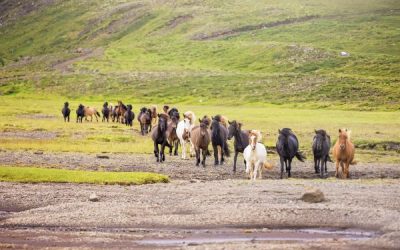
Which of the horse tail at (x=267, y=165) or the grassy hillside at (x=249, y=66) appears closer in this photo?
the horse tail at (x=267, y=165)

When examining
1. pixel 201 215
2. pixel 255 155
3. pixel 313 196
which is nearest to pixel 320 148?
pixel 255 155

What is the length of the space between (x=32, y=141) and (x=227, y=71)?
8693cm

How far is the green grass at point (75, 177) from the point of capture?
94.0 feet

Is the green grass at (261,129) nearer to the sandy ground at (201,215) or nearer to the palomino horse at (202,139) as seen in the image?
the palomino horse at (202,139)

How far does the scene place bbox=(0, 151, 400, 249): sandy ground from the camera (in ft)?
61.2

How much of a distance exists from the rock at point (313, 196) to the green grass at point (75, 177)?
742 centimetres

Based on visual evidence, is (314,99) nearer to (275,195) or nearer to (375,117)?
(375,117)

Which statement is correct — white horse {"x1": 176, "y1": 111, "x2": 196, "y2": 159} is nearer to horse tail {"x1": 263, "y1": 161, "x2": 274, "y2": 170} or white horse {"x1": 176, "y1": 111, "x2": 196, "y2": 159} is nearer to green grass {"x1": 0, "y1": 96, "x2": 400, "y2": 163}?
green grass {"x1": 0, "y1": 96, "x2": 400, "y2": 163}

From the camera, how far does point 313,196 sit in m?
23.2

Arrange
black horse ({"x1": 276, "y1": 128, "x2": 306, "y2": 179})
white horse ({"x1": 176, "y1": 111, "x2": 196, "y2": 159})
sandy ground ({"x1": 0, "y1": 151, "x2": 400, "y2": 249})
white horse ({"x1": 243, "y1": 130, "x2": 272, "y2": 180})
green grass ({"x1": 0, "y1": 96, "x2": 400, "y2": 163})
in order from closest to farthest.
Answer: sandy ground ({"x1": 0, "y1": 151, "x2": 400, "y2": 249}), white horse ({"x1": 243, "y1": 130, "x2": 272, "y2": 180}), black horse ({"x1": 276, "y1": 128, "x2": 306, "y2": 179}), white horse ({"x1": 176, "y1": 111, "x2": 196, "y2": 159}), green grass ({"x1": 0, "y1": 96, "x2": 400, "y2": 163})

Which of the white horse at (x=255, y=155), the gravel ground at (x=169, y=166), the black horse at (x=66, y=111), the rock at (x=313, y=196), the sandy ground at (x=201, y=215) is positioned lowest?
the sandy ground at (x=201, y=215)

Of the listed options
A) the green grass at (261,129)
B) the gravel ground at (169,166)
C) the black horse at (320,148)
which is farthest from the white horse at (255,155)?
the green grass at (261,129)

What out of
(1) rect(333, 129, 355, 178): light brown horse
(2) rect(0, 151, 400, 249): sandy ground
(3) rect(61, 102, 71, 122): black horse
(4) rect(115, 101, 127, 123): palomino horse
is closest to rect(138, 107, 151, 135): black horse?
(4) rect(115, 101, 127, 123): palomino horse

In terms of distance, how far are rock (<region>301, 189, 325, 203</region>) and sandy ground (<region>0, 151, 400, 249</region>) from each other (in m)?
0.27
